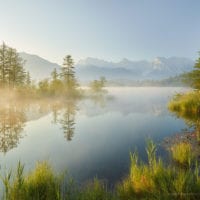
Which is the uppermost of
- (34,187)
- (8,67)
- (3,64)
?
(3,64)

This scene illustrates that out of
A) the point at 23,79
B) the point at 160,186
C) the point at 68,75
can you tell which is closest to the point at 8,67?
the point at 23,79

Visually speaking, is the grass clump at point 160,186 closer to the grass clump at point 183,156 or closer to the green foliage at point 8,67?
the grass clump at point 183,156

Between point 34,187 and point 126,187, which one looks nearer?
point 34,187

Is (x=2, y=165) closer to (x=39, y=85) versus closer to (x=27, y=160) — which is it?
(x=27, y=160)

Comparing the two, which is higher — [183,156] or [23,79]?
[23,79]

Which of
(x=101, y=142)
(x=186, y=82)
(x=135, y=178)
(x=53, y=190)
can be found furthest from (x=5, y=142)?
(x=186, y=82)

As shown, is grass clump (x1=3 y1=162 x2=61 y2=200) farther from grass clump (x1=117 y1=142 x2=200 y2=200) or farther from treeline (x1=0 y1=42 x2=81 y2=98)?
treeline (x1=0 y1=42 x2=81 y2=98)

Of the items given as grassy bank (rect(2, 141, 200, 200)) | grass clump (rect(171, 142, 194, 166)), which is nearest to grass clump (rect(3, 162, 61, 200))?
grassy bank (rect(2, 141, 200, 200))

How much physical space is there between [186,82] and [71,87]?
35.3 metres

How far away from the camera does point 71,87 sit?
50.9 metres

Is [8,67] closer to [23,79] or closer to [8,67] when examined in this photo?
[8,67]

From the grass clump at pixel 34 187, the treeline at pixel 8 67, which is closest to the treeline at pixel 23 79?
the treeline at pixel 8 67

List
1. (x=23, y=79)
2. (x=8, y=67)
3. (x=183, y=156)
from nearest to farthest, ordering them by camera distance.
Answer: (x=183, y=156) → (x=8, y=67) → (x=23, y=79)

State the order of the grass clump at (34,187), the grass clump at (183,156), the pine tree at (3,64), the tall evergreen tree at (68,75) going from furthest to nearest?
the tall evergreen tree at (68,75), the pine tree at (3,64), the grass clump at (183,156), the grass clump at (34,187)
